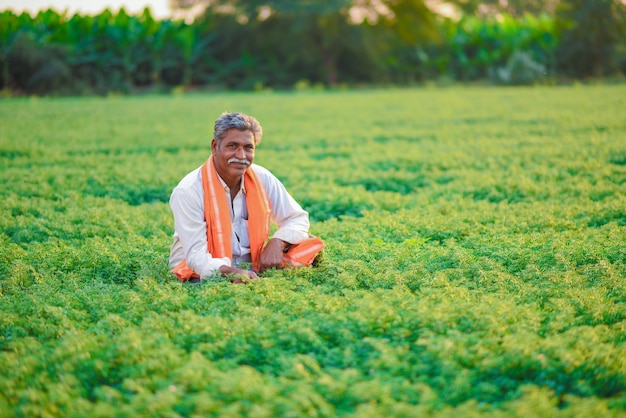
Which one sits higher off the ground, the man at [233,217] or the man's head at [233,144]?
the man's head at [233,144]

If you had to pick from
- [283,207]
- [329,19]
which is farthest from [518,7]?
[283,207]

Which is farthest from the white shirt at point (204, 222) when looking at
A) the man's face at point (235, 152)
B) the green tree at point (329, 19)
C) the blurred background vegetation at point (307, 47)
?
the green tree at point (329, 19)

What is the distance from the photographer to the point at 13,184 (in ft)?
32.6

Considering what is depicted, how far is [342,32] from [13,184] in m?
34.4

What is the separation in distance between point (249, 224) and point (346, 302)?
3.95ft

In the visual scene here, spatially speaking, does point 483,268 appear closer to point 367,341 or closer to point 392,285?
point 392,285

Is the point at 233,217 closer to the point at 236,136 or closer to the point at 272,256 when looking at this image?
the point at 272,256

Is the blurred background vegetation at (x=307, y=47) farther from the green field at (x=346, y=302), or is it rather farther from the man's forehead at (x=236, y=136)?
the man's forehead at (x=236, y=136)

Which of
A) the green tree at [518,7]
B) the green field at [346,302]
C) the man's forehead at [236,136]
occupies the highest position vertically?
the green tree at [518,7]

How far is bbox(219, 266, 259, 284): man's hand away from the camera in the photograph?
535cm

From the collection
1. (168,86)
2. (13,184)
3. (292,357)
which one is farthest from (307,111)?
(292,357)

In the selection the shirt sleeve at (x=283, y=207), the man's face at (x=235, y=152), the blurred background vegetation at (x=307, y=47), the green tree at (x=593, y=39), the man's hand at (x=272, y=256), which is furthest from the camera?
the green tree at (x=593, y=39)

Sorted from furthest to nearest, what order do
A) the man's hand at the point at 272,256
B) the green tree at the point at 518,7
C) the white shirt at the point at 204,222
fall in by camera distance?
the green tree at the point at 518,7 → the man's hand at the point at 272,256 → the white shirt at the point at 204,222

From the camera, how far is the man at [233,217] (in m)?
5.48
